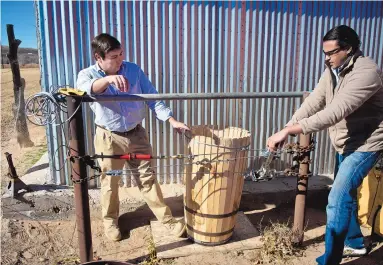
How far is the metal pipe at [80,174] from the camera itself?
2798 millimetres

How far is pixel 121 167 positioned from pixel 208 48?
6.64ft

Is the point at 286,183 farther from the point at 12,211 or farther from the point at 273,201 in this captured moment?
the point at 12,211

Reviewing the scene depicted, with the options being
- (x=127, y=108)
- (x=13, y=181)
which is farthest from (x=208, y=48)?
(x=13, y=181)

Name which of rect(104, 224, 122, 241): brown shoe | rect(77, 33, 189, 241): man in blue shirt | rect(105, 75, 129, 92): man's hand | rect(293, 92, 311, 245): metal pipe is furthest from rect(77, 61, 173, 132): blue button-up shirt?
rect(293, 92, 311, 245): metal pipe

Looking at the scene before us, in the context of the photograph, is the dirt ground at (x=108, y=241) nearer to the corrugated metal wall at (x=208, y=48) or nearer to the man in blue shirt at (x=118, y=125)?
the man in blue shirt at (x=118, y=125)

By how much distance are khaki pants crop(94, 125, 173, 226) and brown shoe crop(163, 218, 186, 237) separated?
0.08 meters

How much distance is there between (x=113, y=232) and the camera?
12.6ft

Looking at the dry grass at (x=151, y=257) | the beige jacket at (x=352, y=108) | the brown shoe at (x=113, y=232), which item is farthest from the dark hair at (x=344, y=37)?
the brown shoe at (x=113, y=232)

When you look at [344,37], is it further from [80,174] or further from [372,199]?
[80,174]

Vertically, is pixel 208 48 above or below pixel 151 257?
above

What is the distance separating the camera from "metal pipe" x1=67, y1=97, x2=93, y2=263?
280 cm

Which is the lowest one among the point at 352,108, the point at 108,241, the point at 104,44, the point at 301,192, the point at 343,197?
the point at 108,241

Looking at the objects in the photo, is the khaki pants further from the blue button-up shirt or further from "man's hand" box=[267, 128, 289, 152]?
"man's hand" box=[267, 128, 289, 152]

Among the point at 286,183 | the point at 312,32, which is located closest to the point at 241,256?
the point at 286,183
